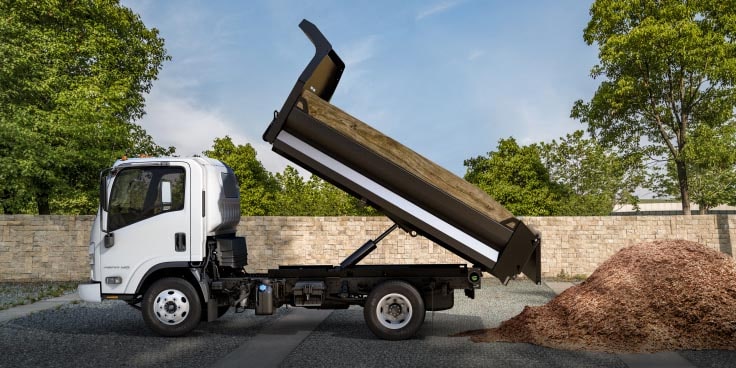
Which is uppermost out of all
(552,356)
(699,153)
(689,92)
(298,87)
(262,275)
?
(689,92)

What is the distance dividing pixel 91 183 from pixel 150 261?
17.7 m

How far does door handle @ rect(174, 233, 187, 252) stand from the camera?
26.9 feet

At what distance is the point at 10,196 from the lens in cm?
2211

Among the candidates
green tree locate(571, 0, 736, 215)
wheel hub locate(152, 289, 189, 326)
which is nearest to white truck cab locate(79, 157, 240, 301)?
wheel hub locate(152, 289, 189, 326)

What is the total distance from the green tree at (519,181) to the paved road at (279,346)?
23.7 metres

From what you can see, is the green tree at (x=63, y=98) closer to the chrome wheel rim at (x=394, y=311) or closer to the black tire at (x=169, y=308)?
the black tire at (x=169, y=308)

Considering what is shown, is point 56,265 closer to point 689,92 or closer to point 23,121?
point 23,121

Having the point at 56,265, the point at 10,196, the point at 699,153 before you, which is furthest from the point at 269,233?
the point at 699,153

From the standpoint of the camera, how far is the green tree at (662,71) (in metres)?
26.0

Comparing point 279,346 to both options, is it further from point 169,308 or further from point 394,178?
point 394,178

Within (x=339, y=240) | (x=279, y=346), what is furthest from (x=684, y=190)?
A: (x=279, y=346)

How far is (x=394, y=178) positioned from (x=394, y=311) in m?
1.87

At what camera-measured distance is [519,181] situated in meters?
35.1

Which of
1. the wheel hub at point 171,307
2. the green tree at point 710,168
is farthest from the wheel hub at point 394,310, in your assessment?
the green tree at point 710,168
